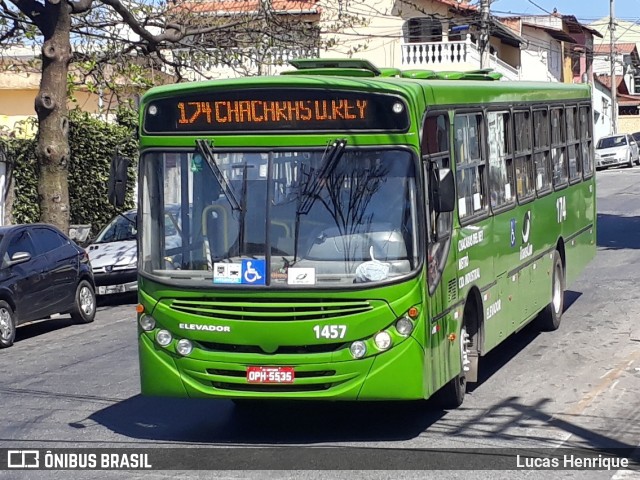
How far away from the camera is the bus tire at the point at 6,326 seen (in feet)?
51.6

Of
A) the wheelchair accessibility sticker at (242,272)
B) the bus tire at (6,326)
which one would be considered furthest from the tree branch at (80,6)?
the wheelchair accessibility sticker at (242,272)

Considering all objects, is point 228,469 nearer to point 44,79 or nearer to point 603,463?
point 603,463

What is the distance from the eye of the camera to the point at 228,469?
8.19 meters

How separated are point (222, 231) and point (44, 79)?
44.3 ft

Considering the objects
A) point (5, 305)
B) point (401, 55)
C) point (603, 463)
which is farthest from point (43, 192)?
point (401, 55)

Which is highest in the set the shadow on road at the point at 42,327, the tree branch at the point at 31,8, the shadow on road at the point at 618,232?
the tree branch at the point at 31,8

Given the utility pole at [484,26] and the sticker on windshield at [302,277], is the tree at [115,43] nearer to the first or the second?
the utility pole at [484,26]

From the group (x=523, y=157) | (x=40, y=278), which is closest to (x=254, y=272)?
(x=523, y=157)

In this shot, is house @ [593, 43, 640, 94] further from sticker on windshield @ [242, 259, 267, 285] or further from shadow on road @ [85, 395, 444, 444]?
sticker on windshield @ [242, 259, 267, 285]

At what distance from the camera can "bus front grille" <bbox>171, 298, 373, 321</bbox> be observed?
28.1ft

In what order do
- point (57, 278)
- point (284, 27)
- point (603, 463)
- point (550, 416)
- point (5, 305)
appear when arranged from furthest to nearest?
point (284, 27) < point (57, 278) < point (5, 305) < point (550, 416) < point (603, 463)

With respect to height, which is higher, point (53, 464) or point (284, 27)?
point (284, 27)

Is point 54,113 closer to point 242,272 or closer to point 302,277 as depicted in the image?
point 242,272

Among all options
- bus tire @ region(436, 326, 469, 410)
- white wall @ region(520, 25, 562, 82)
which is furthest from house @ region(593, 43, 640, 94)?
bus tire @ region(436, 326, 469, 410)
